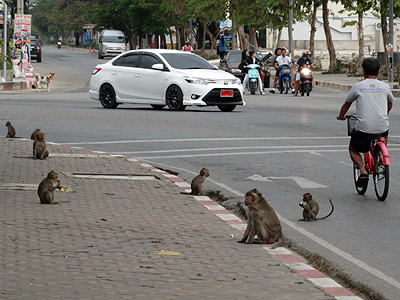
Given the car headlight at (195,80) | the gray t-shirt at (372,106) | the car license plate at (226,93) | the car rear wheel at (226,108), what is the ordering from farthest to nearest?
the car rear wheel at (226,108), the car license plate at (226,93), the car headlight at (195,80), the gray t-shirt at (372,106)

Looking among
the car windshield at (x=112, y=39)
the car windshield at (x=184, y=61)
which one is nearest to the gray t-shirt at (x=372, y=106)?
the car windshield at (x=184, y=61)

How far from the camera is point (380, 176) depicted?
11.5 metres

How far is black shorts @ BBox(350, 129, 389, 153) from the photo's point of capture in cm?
1159

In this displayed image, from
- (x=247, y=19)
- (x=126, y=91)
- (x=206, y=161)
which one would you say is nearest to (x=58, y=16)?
(x=247, y=19)

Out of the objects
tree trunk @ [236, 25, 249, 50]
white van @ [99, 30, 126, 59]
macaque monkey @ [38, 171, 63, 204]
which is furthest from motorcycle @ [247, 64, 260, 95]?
white van @ [99, 30, 126, 59]

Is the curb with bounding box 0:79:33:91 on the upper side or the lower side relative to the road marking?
upper

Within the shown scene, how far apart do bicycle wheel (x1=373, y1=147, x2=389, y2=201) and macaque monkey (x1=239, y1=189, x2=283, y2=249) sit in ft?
9.41

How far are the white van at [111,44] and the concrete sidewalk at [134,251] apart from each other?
68509mm

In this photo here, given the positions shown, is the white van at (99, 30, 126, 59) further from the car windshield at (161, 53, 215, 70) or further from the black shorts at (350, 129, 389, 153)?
the black shorts at (350, 129, 389, 153)

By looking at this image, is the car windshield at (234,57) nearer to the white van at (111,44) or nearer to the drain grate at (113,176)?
the drain grate at (113,176)

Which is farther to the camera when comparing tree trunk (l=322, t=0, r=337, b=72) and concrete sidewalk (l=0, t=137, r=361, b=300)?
tree trunk (l=322, t=0, r=337, b=72)

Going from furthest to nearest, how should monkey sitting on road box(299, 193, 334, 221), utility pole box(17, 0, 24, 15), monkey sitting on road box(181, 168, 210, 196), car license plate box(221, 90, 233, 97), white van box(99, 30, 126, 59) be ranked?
1. white van box(99, 30, 126, 59)
2. utility pole box(17, 0, 24, 15)
3. car license plate box(221, 90, 233, 97)
4. monkey sitting on road box(181, 168, 210, 196)
5. monkey sitting on road box(299, 193, 334, 221)

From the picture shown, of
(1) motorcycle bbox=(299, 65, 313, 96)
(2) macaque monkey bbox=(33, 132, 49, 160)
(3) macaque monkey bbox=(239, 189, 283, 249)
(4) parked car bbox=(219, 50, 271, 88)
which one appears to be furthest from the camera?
(4) parked car bbox=(219, 50, 271, 88)

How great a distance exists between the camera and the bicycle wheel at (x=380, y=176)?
442 inches
